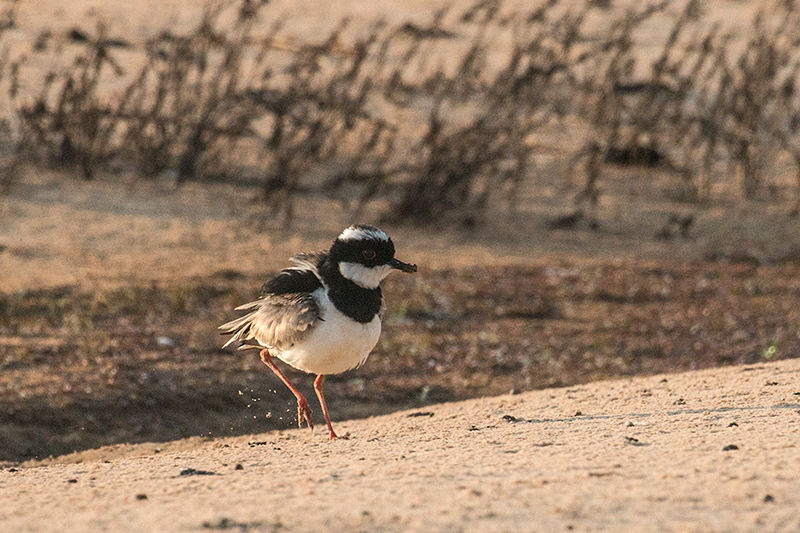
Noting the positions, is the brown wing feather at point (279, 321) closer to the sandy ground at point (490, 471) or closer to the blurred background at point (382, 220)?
the sandy ground at point (490, 471)

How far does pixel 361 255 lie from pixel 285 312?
0.50 m

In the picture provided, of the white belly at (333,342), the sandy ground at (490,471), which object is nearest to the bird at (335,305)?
the white belly at (333,342)

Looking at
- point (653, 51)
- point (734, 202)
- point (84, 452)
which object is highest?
point (653, 51)

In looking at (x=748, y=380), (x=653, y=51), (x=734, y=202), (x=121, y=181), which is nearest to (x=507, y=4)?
(x=653, y=51)

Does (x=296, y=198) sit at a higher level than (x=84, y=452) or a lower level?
higher

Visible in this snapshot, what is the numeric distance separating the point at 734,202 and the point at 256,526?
11248 millimetres

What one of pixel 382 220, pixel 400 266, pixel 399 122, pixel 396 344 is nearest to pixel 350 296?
pixel 400 266

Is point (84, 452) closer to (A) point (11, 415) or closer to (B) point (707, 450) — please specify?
(A) point (11, 415)

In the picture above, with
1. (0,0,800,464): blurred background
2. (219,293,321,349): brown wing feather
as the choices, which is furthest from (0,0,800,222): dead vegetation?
(219,293,321,349): brown wing feather

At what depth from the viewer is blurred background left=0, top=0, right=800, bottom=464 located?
308 inches

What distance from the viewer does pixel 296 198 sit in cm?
1280

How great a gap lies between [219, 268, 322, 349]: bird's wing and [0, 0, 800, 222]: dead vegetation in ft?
18.9

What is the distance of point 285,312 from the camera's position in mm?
5645

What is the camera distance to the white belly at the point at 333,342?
214 inches
